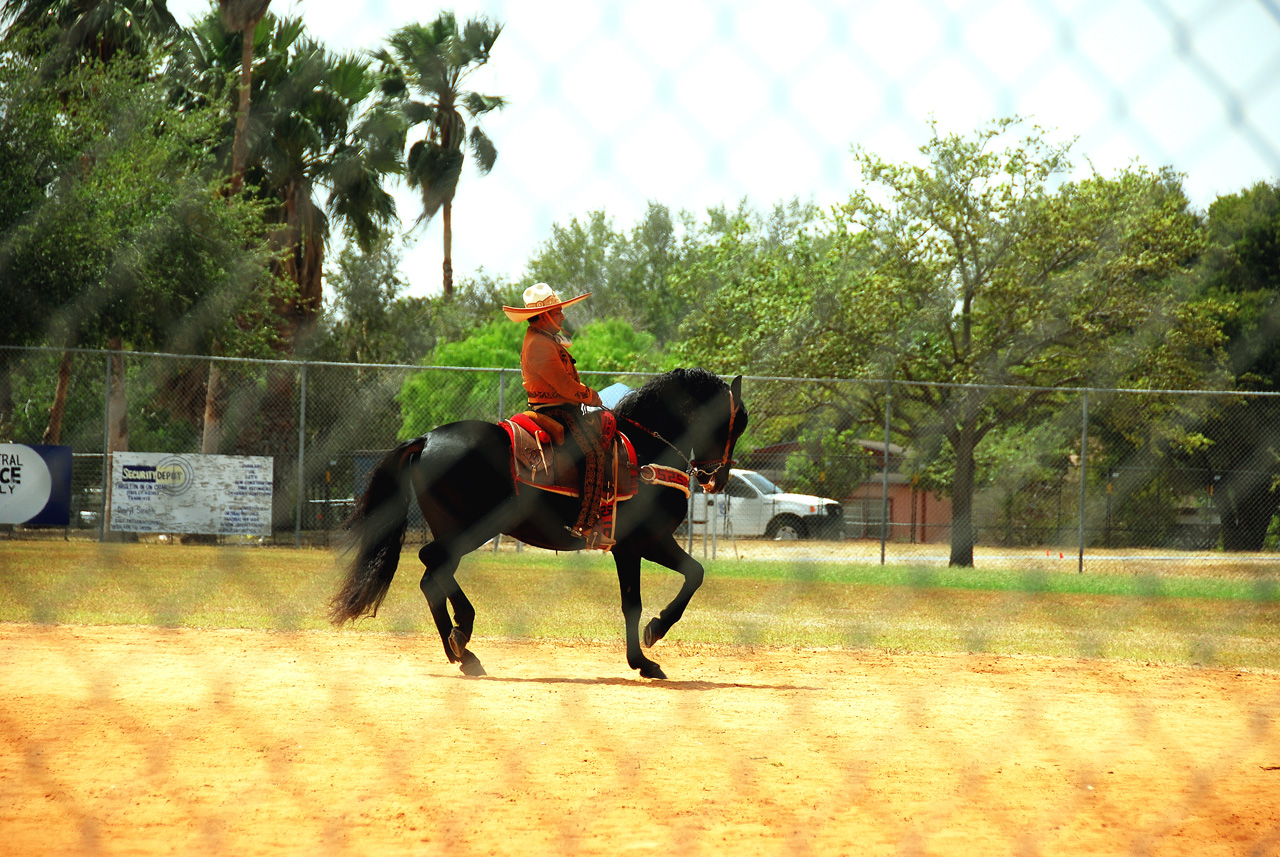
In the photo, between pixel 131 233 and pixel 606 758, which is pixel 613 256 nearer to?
pixel 606 758

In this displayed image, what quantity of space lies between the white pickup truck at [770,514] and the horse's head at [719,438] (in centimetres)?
920

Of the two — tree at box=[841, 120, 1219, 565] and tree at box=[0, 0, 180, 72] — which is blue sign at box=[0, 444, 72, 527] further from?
tree at box=[841, 120, 1219, 565]

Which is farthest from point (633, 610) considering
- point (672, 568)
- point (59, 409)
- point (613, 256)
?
point (59, 409)

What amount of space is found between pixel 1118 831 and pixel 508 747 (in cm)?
207

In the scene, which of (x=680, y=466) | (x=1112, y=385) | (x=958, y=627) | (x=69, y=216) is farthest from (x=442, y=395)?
(x=680, y=466)

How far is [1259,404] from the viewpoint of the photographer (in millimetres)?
15406

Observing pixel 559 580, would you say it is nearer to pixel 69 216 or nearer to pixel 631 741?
pixel 631 741

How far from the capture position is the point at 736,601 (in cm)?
1007

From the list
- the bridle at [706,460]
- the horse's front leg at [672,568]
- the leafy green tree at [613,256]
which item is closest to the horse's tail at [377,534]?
the bridle at [706,460]

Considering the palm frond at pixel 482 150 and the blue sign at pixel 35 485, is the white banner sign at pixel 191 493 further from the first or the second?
the palm frond at pixel 482 150

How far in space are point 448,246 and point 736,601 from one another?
8202mm

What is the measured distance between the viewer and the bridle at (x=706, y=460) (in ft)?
20.2

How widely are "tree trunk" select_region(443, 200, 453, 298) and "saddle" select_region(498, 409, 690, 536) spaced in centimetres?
358

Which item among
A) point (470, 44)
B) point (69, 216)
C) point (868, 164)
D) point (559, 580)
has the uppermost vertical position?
point (868, 164)
